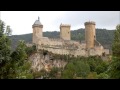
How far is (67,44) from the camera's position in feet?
205

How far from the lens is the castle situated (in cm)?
6009

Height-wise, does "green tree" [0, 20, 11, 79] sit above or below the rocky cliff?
below

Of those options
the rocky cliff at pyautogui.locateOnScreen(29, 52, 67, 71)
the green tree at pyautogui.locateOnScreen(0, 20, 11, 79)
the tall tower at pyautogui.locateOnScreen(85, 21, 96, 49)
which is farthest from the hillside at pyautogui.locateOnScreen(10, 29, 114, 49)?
the green tree at pyautogui.locateOnScreen(0, 20, 11, 79)

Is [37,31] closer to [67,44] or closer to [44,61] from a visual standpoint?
[44,61]

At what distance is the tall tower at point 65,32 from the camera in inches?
2554

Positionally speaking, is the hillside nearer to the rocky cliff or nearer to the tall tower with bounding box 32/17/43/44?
the tall tower with bounding box 32/17/43/44

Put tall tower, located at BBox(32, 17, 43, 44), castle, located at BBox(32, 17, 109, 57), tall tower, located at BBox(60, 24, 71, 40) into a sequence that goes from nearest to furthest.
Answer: castle, located at BBox(32, 17, 109, 57) < tall tower, located at BBox(32, 17, 43, 44) < tall tower, located at BBox(60, 24, 71, 40)

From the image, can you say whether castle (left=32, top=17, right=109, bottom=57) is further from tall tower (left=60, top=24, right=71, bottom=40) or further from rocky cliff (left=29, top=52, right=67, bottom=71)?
rocky cliff (left=29, top=52, right=67, bottom=71)

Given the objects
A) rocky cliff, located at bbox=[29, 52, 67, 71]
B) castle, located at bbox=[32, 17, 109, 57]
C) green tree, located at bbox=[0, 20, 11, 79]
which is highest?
castle, located at bbox=[32, 17, 109, 57]

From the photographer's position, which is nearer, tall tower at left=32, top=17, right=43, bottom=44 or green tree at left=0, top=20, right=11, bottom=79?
green tree at left=0, top=20, right=11, bottom=79

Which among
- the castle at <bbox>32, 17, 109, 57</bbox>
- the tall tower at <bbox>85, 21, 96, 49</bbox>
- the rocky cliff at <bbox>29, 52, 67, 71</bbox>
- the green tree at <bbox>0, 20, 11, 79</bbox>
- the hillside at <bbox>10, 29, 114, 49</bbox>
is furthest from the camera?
the hillside at <bbox>10, 29, 114, 49</bbox>

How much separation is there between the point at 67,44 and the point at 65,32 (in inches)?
153
